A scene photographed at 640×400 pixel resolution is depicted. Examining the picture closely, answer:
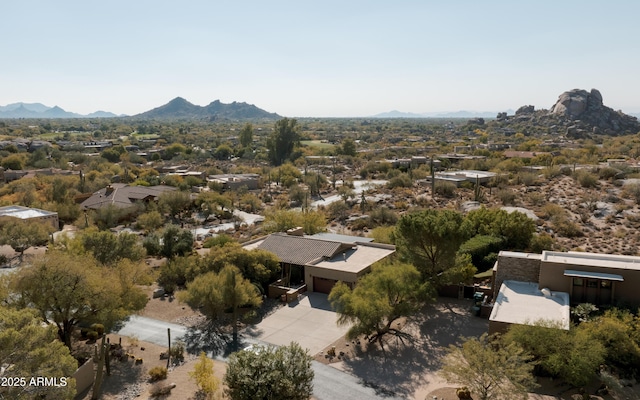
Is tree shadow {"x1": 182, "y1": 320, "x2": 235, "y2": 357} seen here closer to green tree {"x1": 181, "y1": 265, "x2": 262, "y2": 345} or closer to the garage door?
green tree {"x1": 181, "y1": 265, "x2": 262, "y2": 345}

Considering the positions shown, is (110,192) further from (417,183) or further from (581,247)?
(581,247)

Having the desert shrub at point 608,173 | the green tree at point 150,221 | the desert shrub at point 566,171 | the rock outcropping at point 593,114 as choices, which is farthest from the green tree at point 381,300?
the rock outcropping at point 593,114

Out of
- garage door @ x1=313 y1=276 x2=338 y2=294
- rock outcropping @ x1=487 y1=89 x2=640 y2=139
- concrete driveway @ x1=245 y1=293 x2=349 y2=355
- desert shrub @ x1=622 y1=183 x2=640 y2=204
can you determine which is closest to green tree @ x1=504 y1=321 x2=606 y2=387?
concrete driveway @ x1=245 y1=293 x2=349 y2=355

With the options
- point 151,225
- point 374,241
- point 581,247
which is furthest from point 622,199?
point 151,225

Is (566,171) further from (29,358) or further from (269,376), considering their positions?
(29,358)

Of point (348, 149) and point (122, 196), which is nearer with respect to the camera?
point (122, 196)

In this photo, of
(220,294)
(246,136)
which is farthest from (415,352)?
(246,136)
